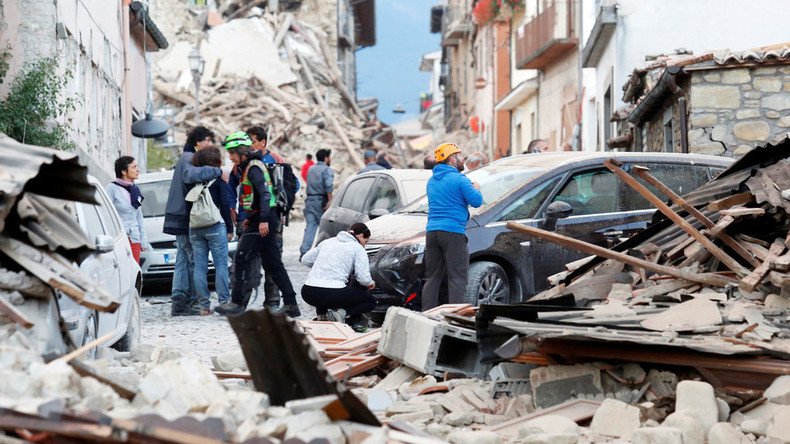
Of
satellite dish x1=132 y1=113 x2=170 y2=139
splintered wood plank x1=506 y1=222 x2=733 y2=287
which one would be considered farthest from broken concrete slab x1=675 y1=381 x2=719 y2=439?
satellite dish x1=132 y1=113 x2=170 y2=139

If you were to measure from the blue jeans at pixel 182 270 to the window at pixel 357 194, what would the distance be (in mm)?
2449

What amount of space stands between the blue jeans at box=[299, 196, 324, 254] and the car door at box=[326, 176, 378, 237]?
172 inches

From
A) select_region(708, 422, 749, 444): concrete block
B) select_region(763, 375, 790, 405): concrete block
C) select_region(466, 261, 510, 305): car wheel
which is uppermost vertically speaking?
select_region(466, 261, 510, 305): car wheel

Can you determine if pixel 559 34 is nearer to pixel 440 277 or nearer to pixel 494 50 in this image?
pixel 494 50

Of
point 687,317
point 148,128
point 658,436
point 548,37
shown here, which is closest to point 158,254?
point 687,317

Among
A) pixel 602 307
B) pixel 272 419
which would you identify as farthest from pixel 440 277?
pixel 272 419

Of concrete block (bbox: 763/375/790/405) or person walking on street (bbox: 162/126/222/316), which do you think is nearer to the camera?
concrete block (bbox: 763/375/790/405)

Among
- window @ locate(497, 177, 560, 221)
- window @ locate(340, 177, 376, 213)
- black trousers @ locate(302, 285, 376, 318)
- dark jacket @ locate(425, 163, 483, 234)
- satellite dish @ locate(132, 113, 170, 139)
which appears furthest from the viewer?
satellite dish @ locate(132, 113, 170, 139)

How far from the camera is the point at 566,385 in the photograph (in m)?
7.39

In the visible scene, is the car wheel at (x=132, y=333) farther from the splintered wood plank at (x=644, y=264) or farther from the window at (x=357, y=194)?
the window at (x=357, y=194)

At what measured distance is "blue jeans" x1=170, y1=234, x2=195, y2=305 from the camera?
45.1ft

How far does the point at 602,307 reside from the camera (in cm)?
880

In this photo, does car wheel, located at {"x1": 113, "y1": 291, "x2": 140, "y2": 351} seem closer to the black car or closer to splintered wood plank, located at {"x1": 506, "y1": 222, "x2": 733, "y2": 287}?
the black car

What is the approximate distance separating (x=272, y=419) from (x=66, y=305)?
3.01m
